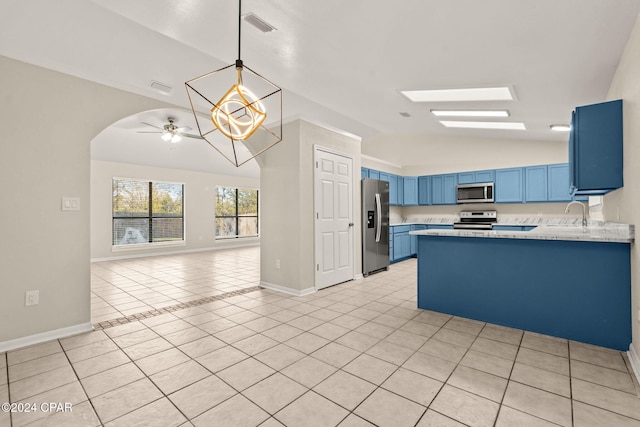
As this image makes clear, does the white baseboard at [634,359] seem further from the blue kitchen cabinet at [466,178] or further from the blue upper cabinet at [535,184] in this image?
the blue kitchen cabinet at [466,178]

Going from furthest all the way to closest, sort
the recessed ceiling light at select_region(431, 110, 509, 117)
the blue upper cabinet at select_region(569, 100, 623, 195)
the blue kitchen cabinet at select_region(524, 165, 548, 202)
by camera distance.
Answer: the blue kitchen cabinet at select_region(524, 165, 548, 202) → the recessed ceiling light at select_region(431, 110, 509, 117) → the blue upper cabinet at select_region(569, 100, 623, 195)

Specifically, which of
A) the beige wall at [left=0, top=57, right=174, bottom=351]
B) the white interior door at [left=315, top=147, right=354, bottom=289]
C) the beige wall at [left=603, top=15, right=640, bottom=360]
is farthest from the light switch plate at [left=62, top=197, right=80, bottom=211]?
the beige wall at [left=603, top=15, right=640, bottom=360]

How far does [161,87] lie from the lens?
10.6 ft

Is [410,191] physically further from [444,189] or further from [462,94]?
[462,94]

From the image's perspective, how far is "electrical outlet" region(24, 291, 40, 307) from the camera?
2615 mm

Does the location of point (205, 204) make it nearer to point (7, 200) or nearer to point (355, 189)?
point (355, 189)

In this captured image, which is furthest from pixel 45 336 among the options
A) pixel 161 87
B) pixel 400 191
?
pixel 400 191

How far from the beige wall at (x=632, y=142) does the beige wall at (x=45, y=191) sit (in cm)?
431

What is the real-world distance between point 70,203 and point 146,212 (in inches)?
227

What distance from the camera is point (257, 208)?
10914 mm

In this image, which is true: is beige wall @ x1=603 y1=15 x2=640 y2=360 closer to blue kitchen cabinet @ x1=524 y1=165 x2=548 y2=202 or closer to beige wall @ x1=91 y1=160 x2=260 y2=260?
blue kitchen cabinet @ x1=524 y1=165 x2=548 y2=202

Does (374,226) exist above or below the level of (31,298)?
above

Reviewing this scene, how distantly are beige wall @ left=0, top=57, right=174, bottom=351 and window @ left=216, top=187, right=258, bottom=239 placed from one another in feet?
22.5

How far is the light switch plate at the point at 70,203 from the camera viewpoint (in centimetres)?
280
